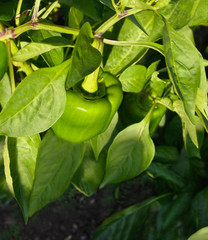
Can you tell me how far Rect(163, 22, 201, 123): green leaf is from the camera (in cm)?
55

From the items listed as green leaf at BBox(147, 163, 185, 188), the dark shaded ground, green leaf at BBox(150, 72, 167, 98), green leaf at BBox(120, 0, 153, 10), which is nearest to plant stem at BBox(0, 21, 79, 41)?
green leaf at BBox(120, 0, 153, 10)

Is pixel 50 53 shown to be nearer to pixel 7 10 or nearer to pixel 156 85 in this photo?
pixel 7 10

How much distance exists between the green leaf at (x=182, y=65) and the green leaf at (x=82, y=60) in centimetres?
12

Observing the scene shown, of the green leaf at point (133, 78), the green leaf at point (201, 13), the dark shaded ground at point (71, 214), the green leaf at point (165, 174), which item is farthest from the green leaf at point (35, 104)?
the dark shaded ground at point (71, 214)

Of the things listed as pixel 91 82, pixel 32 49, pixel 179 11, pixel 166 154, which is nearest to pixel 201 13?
pixel 179 11

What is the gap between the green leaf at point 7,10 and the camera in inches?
26.6

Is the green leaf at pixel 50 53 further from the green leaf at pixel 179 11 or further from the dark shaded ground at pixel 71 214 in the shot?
the dark shaded ground at pixel 71 214

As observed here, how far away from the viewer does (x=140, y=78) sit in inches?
34.2

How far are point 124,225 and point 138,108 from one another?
38.9 inches

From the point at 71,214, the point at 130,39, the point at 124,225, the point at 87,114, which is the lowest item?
the point at 71,214

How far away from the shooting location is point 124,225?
5.91 ft

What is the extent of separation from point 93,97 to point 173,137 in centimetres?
118

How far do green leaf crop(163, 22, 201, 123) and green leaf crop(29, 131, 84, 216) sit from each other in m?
0.33

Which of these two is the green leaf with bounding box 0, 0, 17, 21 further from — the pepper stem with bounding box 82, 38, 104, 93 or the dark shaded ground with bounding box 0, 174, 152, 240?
the dark shaded ground with bounding box 0, 174, 152, 240
